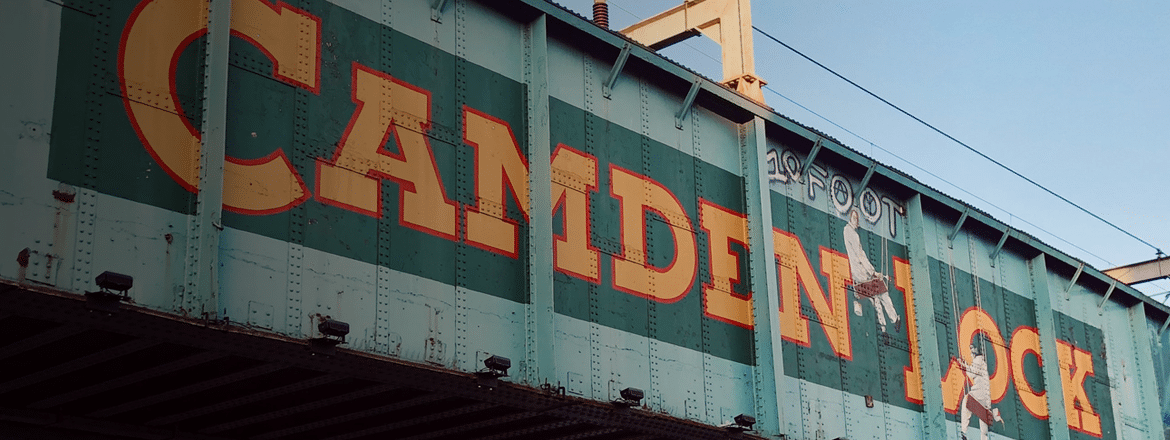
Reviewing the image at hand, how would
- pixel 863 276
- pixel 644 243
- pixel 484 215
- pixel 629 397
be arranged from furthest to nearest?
pixel 863 276 < pixel 644 243 < pixel 629 397 < pixel 484 215

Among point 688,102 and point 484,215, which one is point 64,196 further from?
point 688,102

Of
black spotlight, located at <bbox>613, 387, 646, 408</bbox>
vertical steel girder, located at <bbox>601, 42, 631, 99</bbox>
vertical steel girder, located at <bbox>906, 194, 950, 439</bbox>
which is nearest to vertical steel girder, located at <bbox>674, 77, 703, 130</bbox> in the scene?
vertical steel girder, located at <bbox>601, 42, 631, 99</bbox>

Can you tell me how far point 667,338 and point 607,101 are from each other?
337 cm

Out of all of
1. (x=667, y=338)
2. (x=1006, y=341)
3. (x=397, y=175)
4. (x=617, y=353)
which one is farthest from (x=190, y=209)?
(x=1006, y=341)

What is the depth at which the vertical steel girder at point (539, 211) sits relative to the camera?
15.0 m

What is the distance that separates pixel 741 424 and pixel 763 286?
7.96 ft

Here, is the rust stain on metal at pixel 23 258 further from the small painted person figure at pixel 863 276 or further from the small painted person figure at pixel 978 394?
the small painted person figure at pixel 978 394

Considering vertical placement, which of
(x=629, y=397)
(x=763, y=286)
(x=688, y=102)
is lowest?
(x=629, y=397)

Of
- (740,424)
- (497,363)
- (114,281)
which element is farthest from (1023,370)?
(114,281)

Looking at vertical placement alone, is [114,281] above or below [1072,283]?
below

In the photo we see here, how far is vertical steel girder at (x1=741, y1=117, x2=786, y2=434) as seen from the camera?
18.3 m

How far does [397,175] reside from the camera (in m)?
14.1

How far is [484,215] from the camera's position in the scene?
1506 cm

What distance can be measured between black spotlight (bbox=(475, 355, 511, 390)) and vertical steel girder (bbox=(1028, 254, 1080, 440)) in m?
14.8
